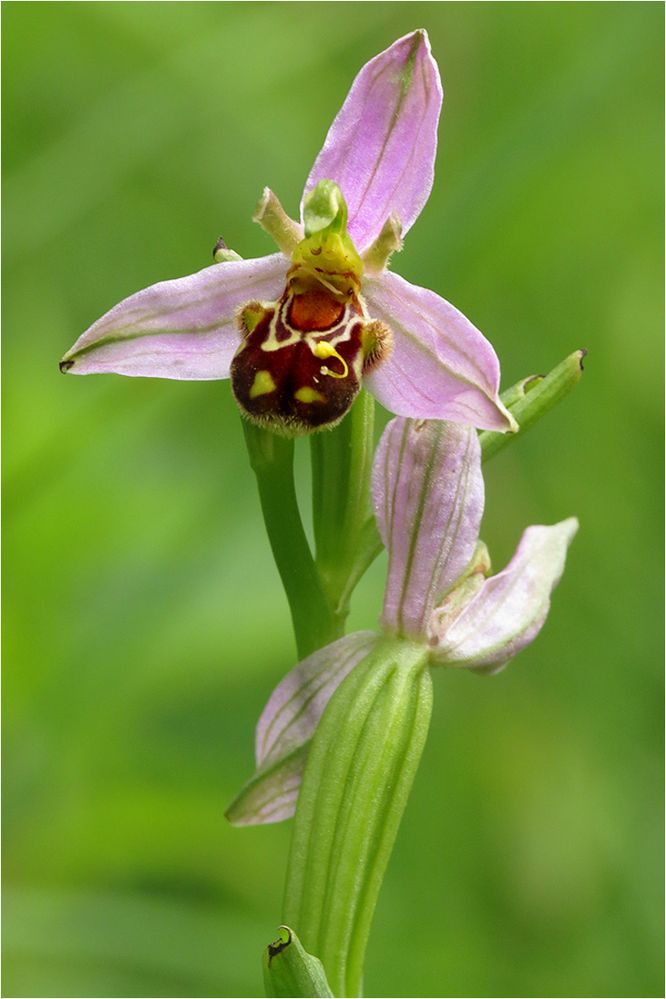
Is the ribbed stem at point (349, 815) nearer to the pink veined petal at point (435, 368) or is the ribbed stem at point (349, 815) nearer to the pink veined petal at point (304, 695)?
the pink veined petal at point (304, 695)

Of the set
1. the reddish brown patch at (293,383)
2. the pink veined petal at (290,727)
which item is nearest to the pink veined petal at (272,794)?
the pink veined petal at (290,727)

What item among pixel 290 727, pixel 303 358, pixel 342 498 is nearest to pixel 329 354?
pixel 303 358

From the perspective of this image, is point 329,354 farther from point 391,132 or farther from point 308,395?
point 391,132

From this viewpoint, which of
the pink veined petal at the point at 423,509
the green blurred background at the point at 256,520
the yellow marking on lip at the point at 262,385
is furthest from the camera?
the green blurred background at the point at 256,520

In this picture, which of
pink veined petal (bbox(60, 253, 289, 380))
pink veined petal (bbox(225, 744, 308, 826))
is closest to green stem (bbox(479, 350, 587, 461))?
pink veined petal (bbox(60, 253, 289, 380))

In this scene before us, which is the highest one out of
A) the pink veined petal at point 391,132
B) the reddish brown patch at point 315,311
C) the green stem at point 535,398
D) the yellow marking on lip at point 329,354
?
the pink veined petal at point 391,132

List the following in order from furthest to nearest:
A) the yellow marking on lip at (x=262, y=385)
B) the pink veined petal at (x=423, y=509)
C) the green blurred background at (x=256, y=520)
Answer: the green blurred background at (x=256, y=520), the pink veined petal at (x=423, y=509), the yellow marking on lip at (x=262, y=385)

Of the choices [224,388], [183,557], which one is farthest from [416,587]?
[224,388]

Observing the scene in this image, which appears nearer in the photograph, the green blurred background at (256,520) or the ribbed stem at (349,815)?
the ribbed stem at (349,815)
